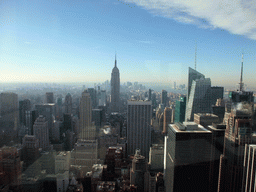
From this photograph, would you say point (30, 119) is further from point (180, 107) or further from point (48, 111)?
point (180, 107)

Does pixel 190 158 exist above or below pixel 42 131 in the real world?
above

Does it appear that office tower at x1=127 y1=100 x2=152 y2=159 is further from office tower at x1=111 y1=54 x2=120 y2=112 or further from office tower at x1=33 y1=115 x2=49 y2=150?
office tower at x1=33 y1=115 x2=49 y2=150

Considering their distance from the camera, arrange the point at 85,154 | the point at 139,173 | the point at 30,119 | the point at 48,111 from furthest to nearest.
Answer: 1. the point at 48,111
2. the point at 30,119
3. the point at 85,154
4. the point at 139,173

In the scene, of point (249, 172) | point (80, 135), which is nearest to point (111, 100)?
point (80, 135)

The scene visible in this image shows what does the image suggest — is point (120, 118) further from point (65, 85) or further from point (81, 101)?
point (65, 85)

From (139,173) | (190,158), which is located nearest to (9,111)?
(139,173)

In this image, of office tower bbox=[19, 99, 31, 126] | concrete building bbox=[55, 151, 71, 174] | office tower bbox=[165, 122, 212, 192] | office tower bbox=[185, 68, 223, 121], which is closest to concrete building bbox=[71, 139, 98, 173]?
concrete building bbox=[55, 151, 71, 174]
